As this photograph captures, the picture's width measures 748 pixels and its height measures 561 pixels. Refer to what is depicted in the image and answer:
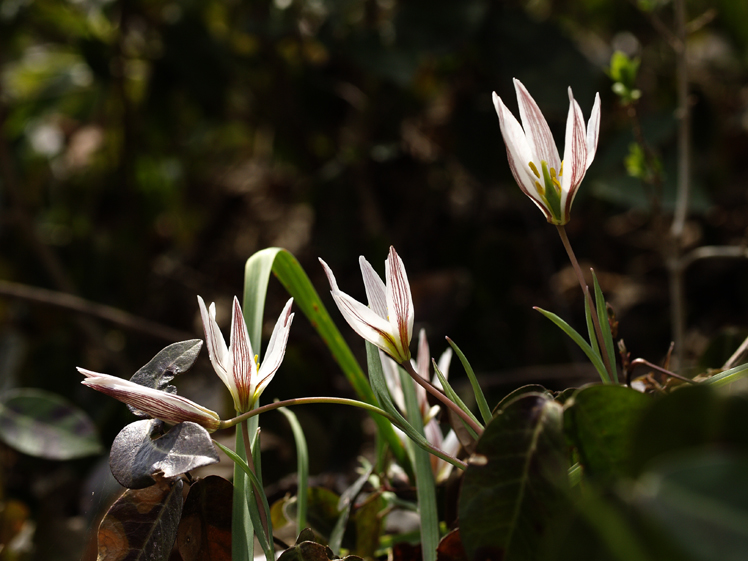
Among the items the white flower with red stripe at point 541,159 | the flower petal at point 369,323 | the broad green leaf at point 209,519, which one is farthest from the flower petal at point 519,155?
the broad green leaf at point 209,519

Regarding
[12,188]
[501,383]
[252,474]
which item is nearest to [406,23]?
[501,383]

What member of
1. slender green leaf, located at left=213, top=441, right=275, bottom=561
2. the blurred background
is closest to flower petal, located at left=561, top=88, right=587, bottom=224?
slender green leaf, located at left=213, top=441, right=275, bottom=561

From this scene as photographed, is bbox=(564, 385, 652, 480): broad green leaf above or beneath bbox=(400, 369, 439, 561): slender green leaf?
above

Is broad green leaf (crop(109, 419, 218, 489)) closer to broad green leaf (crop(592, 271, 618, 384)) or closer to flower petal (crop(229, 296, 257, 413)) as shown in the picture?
flower petal (crop(229, 296, 257, 413))

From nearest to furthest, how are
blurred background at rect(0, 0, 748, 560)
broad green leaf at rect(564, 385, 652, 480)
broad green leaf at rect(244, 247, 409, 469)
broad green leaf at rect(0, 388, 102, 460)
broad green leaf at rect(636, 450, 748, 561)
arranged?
1. broad green leaf at rect(636, 450, 748, 561)
2. broad green leaf at rect(564, 385, 652, 480)
3. broad green leaf at rect(244, 247, 409, 469)
4. broad green leaf at rect(0, 388, 102, 460)
5. blurred background at rect(0, 0, 748, 560)

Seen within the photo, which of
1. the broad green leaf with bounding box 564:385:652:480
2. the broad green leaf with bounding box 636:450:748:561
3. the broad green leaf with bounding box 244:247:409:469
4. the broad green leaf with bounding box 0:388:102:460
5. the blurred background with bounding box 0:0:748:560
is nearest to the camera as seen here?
the broad green leaf with bounding box 636:450:748:561

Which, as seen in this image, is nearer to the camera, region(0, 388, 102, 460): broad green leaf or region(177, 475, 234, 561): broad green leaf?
region(177, 475, 234, 561): broad green leaf
